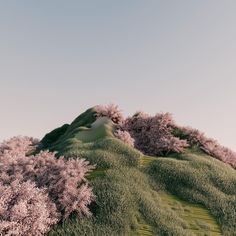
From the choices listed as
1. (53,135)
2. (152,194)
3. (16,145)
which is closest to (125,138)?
(152,194)

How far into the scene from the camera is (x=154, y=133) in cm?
3061

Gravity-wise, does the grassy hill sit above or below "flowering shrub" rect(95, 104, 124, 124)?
below

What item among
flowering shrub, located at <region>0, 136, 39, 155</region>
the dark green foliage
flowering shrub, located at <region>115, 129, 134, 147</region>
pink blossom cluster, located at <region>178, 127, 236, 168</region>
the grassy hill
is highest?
the dark green foliage

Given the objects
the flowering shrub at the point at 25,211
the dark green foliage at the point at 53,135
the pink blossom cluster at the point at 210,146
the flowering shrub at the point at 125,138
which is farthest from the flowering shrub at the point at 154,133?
the flowering shrub at the point at 25,211

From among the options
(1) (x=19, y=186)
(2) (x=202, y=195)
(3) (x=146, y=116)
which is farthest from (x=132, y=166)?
(3) (x=146, y=116)

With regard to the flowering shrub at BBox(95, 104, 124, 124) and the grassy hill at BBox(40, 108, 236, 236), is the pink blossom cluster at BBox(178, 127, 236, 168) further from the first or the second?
the flowering shrub at BBox(95, 104, 124, 124)

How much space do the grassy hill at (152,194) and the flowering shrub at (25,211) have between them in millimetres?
785

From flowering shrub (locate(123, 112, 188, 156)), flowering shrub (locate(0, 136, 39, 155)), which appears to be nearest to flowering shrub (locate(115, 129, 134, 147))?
flowering shrub (locate(123, 112, 188, 156))

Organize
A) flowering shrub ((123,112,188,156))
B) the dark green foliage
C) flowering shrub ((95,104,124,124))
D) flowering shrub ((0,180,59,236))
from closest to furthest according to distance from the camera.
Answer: flowering shrub ((0,180,59,236)), flowering shrub ((123,112,188,156)), flowering shrub ((95,104,124,124)), the dark green foliage

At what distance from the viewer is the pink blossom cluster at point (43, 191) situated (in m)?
15.5

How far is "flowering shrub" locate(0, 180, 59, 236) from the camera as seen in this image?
1506 cm

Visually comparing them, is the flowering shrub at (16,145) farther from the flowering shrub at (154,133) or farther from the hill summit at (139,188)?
the flowering shrub at (154,133)

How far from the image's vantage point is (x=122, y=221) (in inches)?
695

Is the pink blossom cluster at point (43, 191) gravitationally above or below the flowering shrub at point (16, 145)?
below
